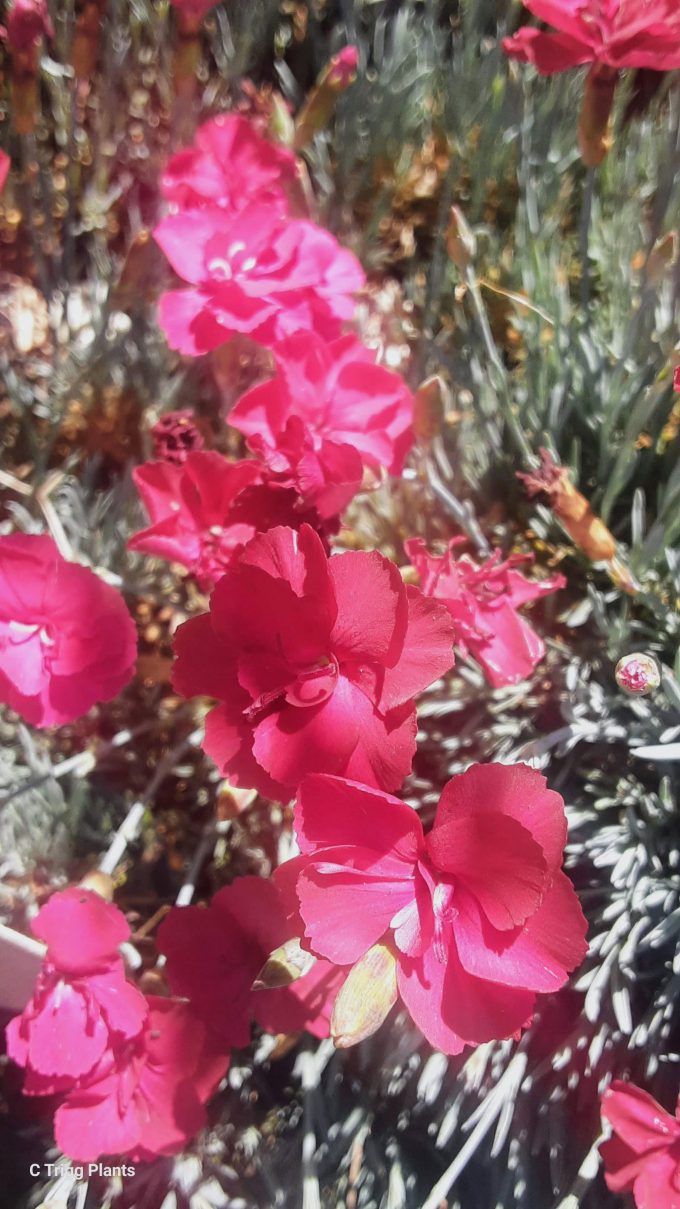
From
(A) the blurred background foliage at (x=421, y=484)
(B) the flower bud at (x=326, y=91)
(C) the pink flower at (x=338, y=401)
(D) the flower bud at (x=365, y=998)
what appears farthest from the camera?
(B) the flower bud at (x=326, y=91)

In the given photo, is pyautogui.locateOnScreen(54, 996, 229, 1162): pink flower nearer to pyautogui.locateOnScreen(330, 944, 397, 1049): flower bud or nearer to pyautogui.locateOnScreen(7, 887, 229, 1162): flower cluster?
pyautogui.locateOnScreen(7, 887, 229, 1162): flower cluster

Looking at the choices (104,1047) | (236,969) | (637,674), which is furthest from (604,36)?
(104,1047)

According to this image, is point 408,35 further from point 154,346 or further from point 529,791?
point 529,791

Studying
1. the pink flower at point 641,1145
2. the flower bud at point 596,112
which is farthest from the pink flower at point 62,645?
the flower bud at point 596,112

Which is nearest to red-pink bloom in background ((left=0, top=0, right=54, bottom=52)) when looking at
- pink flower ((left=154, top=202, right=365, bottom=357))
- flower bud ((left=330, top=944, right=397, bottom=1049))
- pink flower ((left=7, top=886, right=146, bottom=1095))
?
pink flower ((left=154, top=202, right=365, bottom=357))

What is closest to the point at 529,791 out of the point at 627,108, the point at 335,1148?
the point at 335,1148

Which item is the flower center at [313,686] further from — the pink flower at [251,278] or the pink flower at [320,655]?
the pink flower at [251,278]
